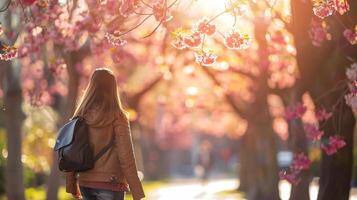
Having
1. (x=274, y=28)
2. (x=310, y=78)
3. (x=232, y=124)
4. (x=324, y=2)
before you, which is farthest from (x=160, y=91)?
(x=324, y=2)

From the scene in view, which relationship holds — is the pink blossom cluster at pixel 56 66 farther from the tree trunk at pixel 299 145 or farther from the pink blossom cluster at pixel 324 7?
the pink blossom cluster at pixel 324 7

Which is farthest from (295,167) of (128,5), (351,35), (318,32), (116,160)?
(116,160)

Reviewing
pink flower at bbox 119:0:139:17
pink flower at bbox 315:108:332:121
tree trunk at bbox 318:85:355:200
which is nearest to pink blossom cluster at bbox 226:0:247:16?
pink flower at bbox 119:0:139:17

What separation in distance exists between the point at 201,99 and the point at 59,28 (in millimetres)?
20255

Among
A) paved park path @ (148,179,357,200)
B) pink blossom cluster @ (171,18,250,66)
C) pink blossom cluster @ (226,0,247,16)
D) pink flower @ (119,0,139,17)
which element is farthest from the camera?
paved park path @ (148,179,357,200)

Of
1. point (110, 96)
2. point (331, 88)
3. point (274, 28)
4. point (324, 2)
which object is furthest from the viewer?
point (274, 28)

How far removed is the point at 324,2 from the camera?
10.3 meters

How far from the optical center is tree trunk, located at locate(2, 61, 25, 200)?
1903 centimetres

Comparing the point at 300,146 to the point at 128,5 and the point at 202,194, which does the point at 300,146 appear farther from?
the point at 202,194

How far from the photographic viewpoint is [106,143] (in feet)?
26.1

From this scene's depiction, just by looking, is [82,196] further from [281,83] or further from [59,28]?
[281,83]

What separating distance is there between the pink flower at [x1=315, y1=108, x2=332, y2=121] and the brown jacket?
5.61 m

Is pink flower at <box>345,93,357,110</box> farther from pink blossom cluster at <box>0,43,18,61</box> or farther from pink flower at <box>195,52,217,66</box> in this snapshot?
pink blossom cluster at <box>0,43,18,61</box>

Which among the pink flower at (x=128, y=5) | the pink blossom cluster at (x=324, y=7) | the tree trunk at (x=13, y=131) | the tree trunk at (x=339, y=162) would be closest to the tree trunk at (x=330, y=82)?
the tree trunk at (x=339, y=162)
